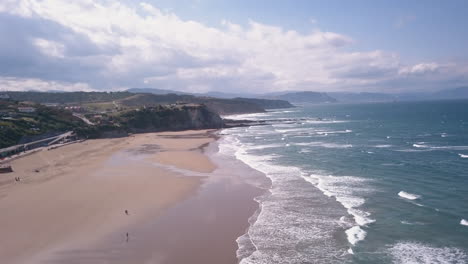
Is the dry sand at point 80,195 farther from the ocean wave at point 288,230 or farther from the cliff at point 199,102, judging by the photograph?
the cliff at point 199,102

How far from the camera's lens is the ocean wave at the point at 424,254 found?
1703cm

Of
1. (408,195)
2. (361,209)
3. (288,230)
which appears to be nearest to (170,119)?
(408,195)

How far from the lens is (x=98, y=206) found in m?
27.0

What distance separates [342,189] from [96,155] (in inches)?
1417

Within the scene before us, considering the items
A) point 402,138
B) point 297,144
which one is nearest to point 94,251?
point 297,144

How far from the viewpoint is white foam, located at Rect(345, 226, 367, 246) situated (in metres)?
19.5

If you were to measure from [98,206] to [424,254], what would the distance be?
21.4 m

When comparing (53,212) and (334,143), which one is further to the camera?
(334,143)

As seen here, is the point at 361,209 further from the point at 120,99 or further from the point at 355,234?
the point at 120,99

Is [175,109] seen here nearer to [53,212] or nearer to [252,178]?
[252,178]

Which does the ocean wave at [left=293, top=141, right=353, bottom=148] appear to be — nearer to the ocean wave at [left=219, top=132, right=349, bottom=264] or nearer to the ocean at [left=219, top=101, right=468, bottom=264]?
the ocean at [left=219, top=101, right=468, bottom=264]

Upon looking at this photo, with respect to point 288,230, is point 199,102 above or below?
above

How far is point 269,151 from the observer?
51375 mm

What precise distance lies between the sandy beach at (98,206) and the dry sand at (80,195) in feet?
0.17
